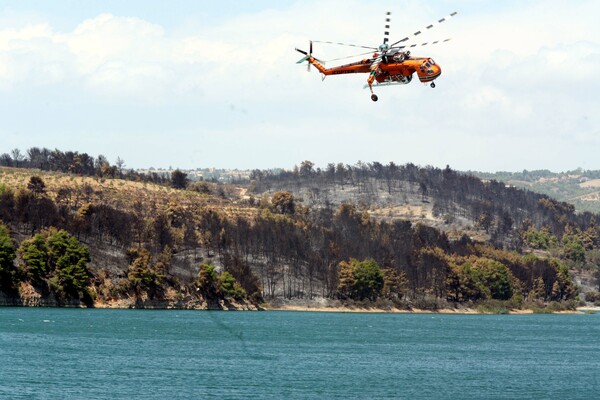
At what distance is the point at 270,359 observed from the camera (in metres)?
113

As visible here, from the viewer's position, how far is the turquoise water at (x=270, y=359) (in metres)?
90.6

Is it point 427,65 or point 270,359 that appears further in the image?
point 270,359

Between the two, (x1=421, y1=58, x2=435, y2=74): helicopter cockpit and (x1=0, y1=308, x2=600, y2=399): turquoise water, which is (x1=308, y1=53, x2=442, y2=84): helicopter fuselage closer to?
(x1=421, y1=58, x2=435, y2=74): helicopter cockpit

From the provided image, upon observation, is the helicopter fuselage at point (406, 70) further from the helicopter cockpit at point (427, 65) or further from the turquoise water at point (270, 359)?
the turquoise water at point (270, 359)

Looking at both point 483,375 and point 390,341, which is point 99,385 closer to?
point 483,375

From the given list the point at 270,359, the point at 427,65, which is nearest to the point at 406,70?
the point at 427,65

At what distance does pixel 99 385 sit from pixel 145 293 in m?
105

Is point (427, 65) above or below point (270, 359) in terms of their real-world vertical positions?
above

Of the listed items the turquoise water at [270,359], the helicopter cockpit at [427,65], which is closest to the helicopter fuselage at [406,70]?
the helicopter cockpit at [427,65]

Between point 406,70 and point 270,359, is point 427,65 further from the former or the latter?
point 270,359

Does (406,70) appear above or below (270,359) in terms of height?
above

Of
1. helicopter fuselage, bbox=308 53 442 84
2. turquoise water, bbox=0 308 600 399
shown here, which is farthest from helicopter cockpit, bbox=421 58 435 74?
turquoise water, bbox=0 308 600 399

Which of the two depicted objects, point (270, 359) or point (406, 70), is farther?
point (270, 359)

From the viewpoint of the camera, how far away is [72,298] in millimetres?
181875
